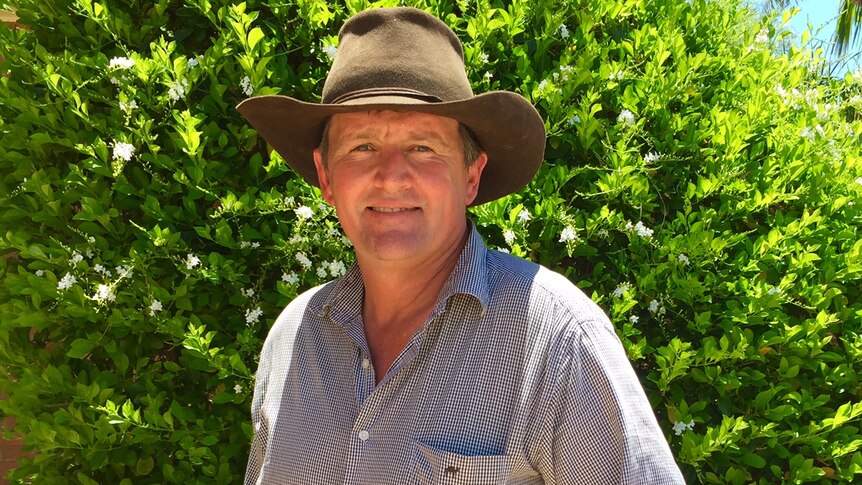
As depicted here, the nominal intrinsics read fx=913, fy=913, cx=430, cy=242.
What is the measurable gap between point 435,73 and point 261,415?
96 cm

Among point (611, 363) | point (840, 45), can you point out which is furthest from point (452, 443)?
point (840, 45)

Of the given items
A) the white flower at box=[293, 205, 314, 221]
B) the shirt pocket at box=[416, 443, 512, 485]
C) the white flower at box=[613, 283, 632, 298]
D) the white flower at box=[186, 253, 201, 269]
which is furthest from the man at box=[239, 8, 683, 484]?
the white flower at box=[613, 283, 632, 298]

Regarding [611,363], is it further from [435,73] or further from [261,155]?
[261,155]

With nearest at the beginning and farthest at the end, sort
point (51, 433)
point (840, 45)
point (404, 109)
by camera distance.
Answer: point (404, 109) → point (51, 433) → point (840, 45)

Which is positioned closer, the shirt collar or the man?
the man

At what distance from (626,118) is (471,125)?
0.91m

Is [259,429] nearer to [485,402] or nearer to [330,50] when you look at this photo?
[485,402]

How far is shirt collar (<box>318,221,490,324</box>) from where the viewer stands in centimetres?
195

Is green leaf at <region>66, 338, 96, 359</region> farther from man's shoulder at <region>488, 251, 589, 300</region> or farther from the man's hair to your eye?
man's shoulder at <region>488, 251, 589, 300</region>

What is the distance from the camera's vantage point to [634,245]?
281 cm

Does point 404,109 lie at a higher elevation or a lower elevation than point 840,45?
lower

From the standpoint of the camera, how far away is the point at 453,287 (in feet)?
6.40

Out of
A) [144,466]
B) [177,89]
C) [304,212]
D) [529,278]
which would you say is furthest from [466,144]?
[144,466]

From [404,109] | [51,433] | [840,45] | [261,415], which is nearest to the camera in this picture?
[404,109]
